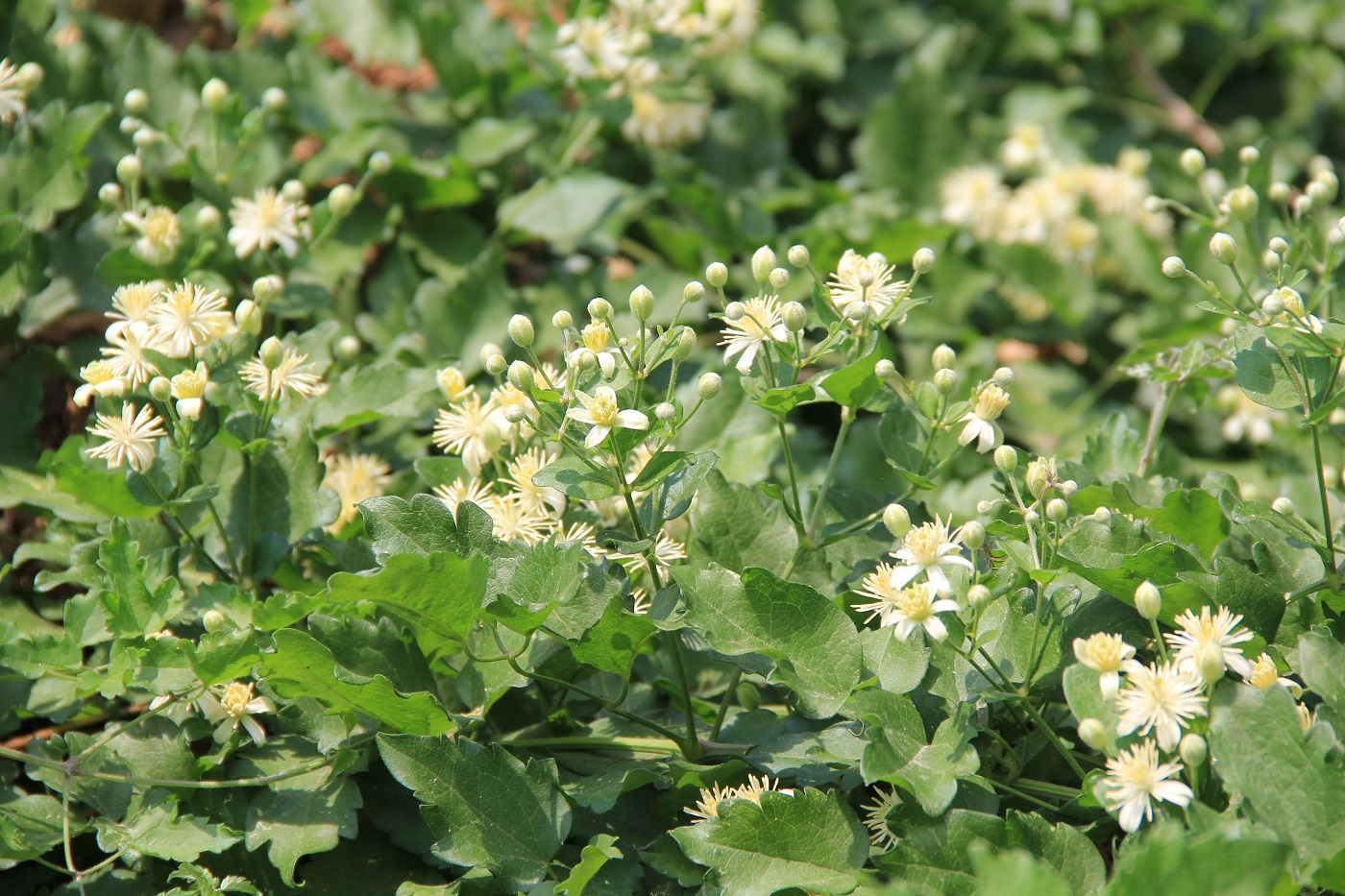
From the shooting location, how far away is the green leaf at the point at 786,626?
988 millimetres

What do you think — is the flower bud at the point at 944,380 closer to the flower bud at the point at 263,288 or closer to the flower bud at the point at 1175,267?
the flower bud at the point at 1175,267

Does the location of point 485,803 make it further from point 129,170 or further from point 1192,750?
point 129,170

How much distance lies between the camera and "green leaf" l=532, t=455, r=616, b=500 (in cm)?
99

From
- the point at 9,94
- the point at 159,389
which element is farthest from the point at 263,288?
the point at 9,94

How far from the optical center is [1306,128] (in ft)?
8.14

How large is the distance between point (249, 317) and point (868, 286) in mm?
662

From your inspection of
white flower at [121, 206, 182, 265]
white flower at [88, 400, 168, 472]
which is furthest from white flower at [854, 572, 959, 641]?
white flower at [121, 206, 182, 265]

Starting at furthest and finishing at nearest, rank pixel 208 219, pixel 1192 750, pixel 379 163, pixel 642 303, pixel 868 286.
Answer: pixel 379 163, pixel 208 219, pixel 868 286, pixel 642 303, pixel 1192 750

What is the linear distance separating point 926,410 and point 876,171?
47.2 inches

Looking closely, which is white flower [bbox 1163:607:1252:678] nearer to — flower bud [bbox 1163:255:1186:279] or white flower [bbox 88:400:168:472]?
flower bud [bbox 1163:255:1186:279]

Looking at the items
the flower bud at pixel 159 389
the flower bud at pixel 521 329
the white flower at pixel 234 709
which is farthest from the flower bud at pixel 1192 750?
the flower bud at pixel 159 389

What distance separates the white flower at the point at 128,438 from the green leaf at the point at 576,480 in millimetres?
416

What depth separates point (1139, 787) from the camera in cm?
84

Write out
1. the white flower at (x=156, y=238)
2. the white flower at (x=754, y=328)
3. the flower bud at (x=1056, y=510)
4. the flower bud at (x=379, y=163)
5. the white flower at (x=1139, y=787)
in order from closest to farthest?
the white flower at (x=1139, y=787) < the flower bud at (x=1056, y=510) < the white flower at (x=754, y=328) < the white flower at (x=156, y=238) < the flower bud at (x=379, y=163)
